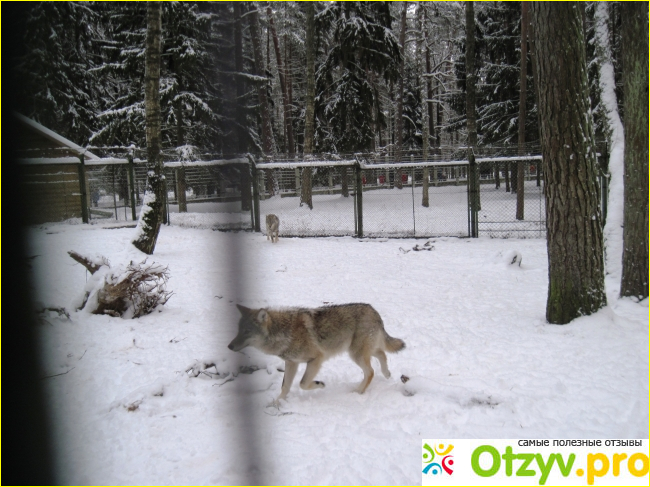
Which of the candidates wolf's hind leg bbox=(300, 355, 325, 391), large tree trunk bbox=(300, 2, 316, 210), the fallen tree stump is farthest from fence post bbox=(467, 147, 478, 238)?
wolf's hind leg bbox=(300, 355, 325, 391)

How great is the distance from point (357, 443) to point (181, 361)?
2.29 metres

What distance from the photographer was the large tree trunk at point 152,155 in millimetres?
8617

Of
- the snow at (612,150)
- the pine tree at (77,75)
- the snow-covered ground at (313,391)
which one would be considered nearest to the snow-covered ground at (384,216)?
the pine tree at (77,75)

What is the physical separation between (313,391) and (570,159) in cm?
415

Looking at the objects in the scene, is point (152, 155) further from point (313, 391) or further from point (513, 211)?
point (513, 211)

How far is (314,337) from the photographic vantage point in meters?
4.03

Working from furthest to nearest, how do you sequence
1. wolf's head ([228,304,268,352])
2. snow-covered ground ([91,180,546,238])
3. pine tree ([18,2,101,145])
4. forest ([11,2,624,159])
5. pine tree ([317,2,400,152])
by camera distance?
pine tree ([317,2,400,152])
forest ([11,2,624,159])
pine tree ([18,2,101,145])
snow-covered ground ([91,180,546,238])
wolf's head ([228,304,268,352])

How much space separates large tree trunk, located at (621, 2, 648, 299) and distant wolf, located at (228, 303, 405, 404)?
363 centimetres

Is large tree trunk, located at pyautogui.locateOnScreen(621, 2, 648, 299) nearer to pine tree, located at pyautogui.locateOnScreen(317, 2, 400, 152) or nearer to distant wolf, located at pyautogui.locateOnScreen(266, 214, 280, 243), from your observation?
distant wolf, located at pyautogui.locateOnScreen(266, 214, 280, 243)

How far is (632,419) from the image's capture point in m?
3.45

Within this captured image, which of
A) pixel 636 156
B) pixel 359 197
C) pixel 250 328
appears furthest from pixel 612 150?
pixel 359 197

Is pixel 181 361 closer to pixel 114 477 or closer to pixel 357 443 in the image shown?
pixel 114 477

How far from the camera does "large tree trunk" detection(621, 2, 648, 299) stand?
18.4 ft

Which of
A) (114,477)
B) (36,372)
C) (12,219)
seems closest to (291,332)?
(114,477)
